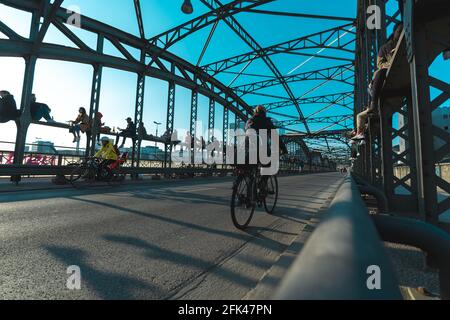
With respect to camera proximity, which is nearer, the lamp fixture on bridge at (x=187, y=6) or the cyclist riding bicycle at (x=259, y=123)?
the cyclist riding bicycle at (x=259, y=123)

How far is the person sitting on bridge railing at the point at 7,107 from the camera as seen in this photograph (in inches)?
373

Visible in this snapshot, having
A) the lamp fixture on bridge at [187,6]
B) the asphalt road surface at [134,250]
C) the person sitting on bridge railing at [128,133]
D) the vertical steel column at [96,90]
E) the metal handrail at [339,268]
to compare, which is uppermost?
the lamp fixture on bridge at [187,6]

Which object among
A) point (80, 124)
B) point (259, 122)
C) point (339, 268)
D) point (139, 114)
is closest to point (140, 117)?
point (139, 114)

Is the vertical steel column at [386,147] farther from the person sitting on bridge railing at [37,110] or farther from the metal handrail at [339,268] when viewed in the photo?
the person sitting on bridge railing at [37,110]

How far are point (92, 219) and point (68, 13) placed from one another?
12.6 meters

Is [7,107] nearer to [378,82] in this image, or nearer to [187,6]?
[187,6]

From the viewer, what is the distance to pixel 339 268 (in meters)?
0.58

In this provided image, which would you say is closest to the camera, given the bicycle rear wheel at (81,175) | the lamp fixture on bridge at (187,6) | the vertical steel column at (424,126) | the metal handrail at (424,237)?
the metal handrail at (424,237)

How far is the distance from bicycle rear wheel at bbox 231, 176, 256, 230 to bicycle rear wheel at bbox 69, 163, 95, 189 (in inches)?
282

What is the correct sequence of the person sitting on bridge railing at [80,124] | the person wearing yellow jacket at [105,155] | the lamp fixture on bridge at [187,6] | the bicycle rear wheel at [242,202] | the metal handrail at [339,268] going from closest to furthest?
1. the metal handrail at [339,268]
2. the bicycle rear wheel at [242,202]
3. the person wearing yellow jacket at [105,155]
4. the lamp fixture on bridge at [187,6]
5. the person sitting on bridge railing at [80,124]

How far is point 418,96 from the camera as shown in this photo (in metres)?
3.09

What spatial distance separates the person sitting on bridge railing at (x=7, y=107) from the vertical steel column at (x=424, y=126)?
1175 centimetres

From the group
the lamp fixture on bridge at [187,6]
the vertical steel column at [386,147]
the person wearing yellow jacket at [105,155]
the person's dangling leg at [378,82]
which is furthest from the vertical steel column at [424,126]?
the lamp fixture on bridge at [187,6]

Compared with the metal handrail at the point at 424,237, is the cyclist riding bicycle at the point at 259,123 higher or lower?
higher
